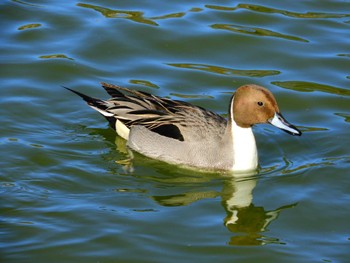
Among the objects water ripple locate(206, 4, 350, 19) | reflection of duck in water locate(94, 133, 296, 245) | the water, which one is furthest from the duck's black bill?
water ripple locate(206, 4, 350, 19)

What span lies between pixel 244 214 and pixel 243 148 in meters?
1.03

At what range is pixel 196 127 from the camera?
9.74 meters

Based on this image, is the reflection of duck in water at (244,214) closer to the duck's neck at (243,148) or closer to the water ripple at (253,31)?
the duck's neck at (243,148)

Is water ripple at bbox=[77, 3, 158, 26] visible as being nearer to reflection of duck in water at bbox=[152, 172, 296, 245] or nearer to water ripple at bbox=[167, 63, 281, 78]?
water ripple at bbox=[167, 63, 281, 78]

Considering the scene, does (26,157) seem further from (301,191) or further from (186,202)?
(301,191)

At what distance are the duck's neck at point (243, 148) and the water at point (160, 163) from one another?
0.20 metres

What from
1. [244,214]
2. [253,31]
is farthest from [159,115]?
[253,31]

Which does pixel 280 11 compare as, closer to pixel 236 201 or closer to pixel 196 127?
pixel 196 127

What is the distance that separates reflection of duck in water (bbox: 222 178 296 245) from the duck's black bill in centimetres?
64

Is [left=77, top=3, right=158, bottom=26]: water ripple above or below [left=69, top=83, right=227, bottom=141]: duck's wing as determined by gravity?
above

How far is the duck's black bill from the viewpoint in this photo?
9.34 metres

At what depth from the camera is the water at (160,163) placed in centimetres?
806

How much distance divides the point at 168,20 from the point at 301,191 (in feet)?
15.6

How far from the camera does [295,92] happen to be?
11359 millimetres
